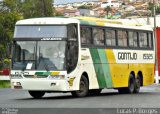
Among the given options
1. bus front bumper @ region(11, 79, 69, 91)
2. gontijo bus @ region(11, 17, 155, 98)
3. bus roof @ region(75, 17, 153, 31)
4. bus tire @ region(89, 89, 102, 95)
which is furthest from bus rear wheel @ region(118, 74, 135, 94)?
bus front bumper @ region(11, 79, 69, 91)

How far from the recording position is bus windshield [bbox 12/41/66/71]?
24547 mm

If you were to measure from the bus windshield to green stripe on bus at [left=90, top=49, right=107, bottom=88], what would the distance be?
83.4 inches

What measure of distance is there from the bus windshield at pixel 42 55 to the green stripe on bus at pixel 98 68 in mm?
2117

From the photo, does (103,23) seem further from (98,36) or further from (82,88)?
(82,88)

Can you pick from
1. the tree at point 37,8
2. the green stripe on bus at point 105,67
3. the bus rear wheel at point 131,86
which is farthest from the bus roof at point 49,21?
the tree at point 37,8

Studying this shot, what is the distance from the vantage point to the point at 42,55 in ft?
80.9

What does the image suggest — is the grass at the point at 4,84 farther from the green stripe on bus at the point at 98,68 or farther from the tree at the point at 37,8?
the tree at the point at 37,8

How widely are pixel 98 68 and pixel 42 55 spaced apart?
335cm

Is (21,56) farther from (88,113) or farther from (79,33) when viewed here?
(88,113)

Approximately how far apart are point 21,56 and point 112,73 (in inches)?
198

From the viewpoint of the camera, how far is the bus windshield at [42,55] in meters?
24.5

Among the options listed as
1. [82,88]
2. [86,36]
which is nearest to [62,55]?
[86,36]

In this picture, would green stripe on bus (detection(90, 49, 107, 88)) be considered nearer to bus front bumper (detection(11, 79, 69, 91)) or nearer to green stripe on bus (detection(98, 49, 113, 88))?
green stripe on bus (detection(98, 49, 113, 88))

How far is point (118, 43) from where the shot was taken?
2886cm
